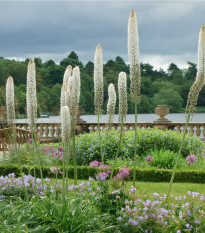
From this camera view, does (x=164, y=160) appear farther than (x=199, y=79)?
Yes

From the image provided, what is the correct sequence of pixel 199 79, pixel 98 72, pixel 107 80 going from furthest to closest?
pixel 107 80 → pixel 98 72 → pixel 199 79

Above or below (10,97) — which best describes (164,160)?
below

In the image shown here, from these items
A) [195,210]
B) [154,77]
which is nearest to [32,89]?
[195,210]

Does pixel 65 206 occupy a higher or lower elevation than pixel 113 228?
higher

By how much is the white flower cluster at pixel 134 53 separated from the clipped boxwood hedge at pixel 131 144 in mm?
6166

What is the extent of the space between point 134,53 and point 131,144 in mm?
6598

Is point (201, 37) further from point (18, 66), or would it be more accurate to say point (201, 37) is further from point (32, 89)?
point (18, 66)

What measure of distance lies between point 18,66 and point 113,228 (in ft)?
103

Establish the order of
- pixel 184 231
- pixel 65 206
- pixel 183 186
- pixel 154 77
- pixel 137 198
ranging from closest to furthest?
pixel 65 206 → pixel 184 231 → pixel 137 198 → pixel 183 186 → pixel 154 77

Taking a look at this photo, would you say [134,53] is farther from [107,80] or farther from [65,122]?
[107,80]

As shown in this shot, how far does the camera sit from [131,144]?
34.6 feet

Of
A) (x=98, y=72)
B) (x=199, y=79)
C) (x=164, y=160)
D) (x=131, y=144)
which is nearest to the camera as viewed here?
(x=199, y=79)

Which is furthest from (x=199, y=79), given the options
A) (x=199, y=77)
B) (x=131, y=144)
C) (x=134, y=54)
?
(x=131, y=144)

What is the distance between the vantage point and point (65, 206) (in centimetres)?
377
